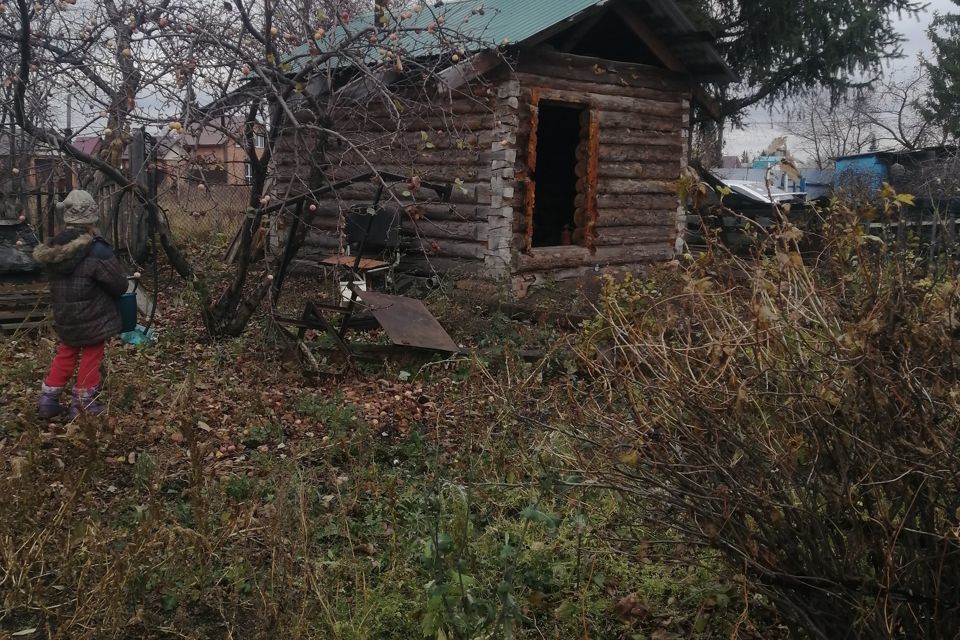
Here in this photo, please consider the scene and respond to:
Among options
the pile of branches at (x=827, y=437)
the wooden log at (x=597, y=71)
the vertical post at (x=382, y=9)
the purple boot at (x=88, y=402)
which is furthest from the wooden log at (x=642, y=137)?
the pile of branches at (x=827, y=437)

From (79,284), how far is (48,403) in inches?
32.6

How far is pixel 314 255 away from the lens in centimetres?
1270

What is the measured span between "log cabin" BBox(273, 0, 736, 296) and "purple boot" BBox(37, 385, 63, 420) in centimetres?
418

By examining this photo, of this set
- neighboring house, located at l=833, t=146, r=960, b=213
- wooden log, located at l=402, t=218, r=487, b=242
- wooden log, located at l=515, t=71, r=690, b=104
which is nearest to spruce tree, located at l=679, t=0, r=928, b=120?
neighboring house, located at l=833, t=146, r=960, b=213

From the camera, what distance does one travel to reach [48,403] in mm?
5969

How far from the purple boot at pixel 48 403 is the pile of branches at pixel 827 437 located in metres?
4.41

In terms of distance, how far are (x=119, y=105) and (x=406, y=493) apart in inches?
202

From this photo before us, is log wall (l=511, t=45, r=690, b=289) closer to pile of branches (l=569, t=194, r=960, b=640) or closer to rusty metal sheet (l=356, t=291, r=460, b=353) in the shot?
rusty metal sheet (l=356, t=291, r=460, b=353)

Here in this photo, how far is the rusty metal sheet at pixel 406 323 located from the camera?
704cm

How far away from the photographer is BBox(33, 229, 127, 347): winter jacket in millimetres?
5945

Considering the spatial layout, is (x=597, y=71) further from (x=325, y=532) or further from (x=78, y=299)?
(x=325, y=532)

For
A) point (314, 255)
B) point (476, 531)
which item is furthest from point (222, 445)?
point (314, 255)

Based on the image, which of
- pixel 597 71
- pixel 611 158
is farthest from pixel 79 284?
pixel 611 158

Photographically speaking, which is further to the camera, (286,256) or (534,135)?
(534,135)
